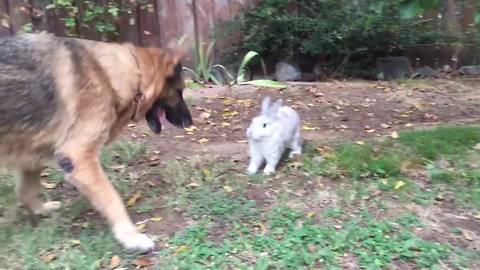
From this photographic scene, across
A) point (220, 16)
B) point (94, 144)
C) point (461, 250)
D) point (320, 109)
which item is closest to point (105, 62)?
point (94, 144)

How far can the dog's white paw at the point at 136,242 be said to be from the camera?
11.1 feet

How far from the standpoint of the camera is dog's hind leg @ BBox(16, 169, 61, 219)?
3.94 m

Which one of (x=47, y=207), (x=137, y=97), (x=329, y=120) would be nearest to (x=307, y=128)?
(x=329, y=120)

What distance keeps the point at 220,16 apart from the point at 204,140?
322cm

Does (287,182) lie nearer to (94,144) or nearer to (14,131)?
(94,144)

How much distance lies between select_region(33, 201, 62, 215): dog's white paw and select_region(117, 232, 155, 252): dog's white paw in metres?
0.80

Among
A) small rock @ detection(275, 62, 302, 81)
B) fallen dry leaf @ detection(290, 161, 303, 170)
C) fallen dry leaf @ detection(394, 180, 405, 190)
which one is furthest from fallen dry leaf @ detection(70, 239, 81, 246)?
small rock @ detection(275, 62, 302, 81)

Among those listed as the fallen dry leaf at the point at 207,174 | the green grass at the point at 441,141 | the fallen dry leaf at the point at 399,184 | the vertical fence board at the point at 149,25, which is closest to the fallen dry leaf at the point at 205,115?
the fallen dry leaf at the point at 207,174

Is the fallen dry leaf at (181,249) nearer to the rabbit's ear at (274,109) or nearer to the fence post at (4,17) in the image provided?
the rabbit's ear at (274,109)

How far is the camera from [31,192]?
3945mm

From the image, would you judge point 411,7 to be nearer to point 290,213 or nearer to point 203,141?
point 290,213

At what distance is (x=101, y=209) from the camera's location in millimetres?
3430

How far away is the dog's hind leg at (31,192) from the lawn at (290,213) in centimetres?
10

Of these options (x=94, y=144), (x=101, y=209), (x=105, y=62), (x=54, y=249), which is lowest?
(x=54, y=249)
